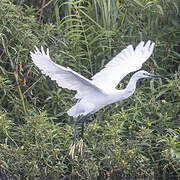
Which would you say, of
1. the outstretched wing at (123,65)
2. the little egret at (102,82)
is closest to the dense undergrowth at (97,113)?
the little egret at (102,82)

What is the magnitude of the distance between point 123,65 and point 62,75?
92cm

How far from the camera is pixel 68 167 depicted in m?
5.04

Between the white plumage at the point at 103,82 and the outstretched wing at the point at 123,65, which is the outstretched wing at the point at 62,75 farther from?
the outstretched wing at the point at 123,65

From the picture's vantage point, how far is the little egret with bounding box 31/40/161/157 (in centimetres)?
446

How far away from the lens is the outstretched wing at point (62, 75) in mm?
4152

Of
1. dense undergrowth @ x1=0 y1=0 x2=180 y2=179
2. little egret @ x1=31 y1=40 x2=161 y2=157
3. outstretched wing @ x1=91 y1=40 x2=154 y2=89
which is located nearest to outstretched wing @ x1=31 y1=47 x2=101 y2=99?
little egret @ x1=31 y1=40 x2=161 y2=157

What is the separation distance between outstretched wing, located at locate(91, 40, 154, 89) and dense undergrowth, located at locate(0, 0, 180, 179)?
408mm

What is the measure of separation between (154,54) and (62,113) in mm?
1624

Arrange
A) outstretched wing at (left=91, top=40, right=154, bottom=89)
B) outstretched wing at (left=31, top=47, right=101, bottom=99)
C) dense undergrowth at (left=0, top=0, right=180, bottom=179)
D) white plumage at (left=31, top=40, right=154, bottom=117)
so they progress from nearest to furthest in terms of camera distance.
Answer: outstretched wing at (left=31, top=47, right=101, bottom=99) < white plumage at (left=31, top=40, right=154, bottom=117) < dense undergrowth at (left=0, top=0, right=180, bottom=179) < outstretched wing at (left=91, top=40, right=154, bottom=89)

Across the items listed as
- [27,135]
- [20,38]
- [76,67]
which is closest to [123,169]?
[27,135]

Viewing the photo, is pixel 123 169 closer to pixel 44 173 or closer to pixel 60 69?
pixel 44 173

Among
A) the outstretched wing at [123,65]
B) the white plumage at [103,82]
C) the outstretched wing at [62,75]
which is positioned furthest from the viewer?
the outstretched wing at [123,65]

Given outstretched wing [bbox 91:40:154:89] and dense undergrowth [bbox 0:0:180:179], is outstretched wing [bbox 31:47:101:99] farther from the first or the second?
dense undergrowth [bbox 0:0:180:179]

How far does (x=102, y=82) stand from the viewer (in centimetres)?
500
